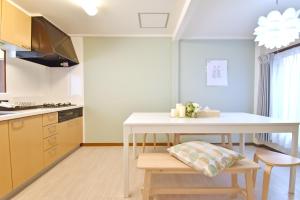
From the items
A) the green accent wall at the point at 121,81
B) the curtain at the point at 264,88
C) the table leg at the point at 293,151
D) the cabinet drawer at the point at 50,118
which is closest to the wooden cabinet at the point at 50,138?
the cabinet drawer at the point at 50,118

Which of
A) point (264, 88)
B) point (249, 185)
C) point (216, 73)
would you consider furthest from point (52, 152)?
point (264, 88)

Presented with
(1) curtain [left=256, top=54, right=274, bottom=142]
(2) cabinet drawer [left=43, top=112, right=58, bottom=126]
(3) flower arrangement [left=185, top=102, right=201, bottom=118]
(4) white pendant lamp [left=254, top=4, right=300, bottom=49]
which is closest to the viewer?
(4) white pendant lamp [left=254, top=4, right=300, bottom=49]

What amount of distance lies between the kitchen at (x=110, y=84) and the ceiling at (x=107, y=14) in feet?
0.06

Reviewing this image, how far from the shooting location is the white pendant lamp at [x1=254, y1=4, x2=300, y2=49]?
196cm

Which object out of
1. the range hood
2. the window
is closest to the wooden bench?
the range hood

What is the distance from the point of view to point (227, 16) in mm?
3574

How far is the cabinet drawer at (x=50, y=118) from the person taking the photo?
9.28 feet

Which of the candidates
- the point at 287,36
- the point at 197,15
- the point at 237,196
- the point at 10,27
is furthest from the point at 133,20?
the point at 237,196

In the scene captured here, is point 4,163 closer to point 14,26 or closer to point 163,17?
point 14,26

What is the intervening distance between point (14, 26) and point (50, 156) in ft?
5.66

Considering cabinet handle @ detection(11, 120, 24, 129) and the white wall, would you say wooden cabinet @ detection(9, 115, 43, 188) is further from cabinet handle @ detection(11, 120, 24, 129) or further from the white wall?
the white wall

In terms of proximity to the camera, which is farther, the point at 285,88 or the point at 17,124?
the point at 285,88

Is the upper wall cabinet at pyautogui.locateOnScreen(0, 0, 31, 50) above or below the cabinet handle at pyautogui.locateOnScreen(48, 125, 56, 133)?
above

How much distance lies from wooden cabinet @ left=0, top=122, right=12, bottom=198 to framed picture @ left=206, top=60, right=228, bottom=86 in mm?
3547
